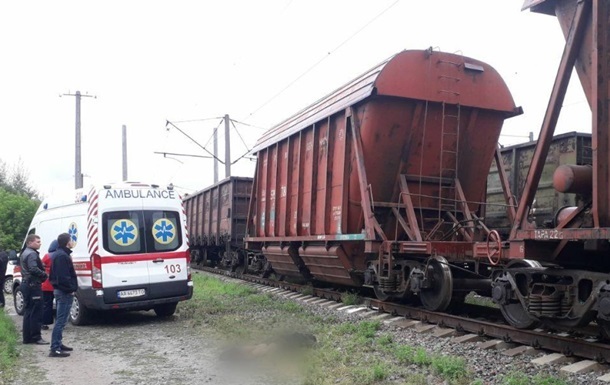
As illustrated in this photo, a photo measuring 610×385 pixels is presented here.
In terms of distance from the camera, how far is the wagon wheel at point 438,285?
8062mm

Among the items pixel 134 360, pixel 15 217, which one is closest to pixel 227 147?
pixel 15 217

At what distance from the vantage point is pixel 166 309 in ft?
32.8

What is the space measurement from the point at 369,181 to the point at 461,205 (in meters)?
1.69

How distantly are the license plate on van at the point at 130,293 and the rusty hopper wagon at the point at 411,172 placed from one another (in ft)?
11.2

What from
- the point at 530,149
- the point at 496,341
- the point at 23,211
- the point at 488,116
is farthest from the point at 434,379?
the point at 23,211

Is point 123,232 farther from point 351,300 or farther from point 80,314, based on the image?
point 351,300

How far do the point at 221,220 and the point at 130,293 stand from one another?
35.7ft

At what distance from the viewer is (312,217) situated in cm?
1145

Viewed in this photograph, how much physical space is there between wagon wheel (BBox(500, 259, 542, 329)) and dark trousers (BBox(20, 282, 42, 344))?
627 centimetres

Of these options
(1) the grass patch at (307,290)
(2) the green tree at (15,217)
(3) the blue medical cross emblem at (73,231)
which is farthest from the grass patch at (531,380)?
(2) the green tree at (15,217)

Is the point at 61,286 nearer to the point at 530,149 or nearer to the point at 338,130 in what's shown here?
the point at 338,130

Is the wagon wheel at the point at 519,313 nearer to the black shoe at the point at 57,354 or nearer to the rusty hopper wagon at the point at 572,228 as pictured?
the rusty hopper wagon at the point at 572,228

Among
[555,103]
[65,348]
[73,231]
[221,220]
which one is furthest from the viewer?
[221,220]

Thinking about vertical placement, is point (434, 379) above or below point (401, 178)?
below
